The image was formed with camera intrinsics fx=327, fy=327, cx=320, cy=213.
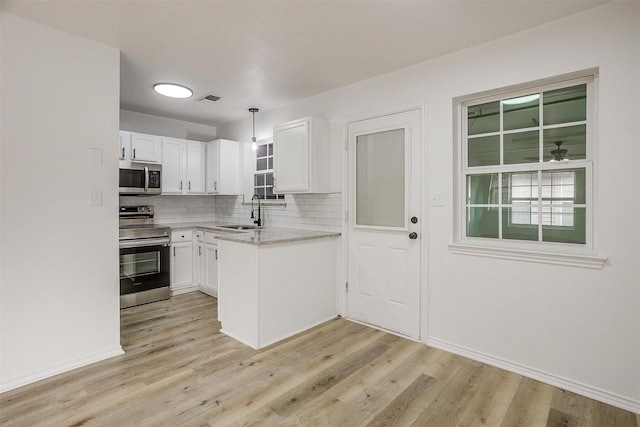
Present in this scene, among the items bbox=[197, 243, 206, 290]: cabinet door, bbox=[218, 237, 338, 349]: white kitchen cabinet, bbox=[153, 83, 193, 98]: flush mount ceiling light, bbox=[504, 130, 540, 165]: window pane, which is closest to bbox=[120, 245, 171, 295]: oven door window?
bbox=[197, 243, 206, 290]: cabinet door

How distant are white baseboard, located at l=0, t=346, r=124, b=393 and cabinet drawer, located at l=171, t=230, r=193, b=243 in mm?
1854

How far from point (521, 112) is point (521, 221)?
2.79ft

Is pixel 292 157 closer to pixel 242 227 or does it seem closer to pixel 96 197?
pixel 242 227

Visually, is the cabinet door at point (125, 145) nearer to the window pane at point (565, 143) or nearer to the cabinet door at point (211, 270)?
the cabinet door at point (211, 270)

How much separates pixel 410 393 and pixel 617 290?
148 cm

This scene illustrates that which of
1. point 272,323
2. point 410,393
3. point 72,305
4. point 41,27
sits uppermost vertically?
point 41,27

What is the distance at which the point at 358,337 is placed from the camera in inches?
121

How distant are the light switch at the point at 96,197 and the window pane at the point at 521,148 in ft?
10.7

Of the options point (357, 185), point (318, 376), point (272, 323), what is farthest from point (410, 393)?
point (357, 185)

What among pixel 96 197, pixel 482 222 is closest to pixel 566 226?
pixel 482 222

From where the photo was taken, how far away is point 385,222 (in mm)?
3271

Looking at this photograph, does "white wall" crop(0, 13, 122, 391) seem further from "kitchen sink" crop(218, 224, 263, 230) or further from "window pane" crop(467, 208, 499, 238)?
"window pane" crop(467, 208, 499, 238)

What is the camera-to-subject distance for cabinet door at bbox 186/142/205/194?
4.83 meters

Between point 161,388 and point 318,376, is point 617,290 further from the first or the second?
point 161,388
